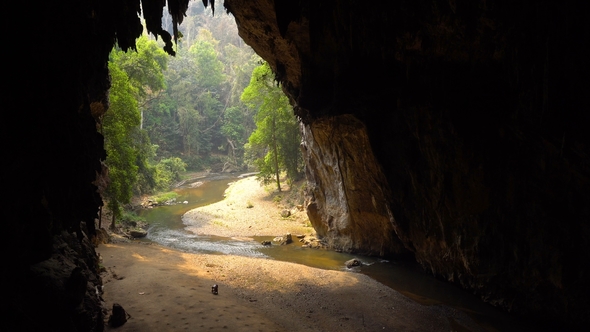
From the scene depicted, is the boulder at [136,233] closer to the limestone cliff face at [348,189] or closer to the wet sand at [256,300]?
the wet sand at [256,300]

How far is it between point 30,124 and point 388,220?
13344 millimetres

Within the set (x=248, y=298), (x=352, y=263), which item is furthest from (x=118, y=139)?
(x=352, y=263)

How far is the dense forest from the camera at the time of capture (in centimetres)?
1722

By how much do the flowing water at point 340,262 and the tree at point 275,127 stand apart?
8.48 m

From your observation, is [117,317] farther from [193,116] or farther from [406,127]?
[193,116]

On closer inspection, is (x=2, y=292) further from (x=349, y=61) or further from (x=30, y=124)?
(x=349, y=61)

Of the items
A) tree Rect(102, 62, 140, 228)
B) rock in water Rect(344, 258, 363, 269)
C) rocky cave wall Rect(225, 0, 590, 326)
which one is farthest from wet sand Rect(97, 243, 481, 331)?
tree Rect(102, 62, 140, 228)

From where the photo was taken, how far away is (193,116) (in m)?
53.4

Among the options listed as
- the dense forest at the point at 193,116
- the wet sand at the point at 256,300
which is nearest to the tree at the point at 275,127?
the dense forest at the point at 193,116

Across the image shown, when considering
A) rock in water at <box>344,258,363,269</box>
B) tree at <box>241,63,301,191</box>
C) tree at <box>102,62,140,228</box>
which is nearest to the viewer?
rock in water at <box>344,258,363,269</box>

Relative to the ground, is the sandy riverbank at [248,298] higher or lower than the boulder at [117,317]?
lower

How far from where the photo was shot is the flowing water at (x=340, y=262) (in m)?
10.9

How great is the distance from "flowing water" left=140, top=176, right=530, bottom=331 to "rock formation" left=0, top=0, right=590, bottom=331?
0.58 meters

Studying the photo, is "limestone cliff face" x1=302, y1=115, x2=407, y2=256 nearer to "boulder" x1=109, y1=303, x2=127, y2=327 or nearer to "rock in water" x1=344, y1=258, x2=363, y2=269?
"rock in water" x1=344, y1=258, x2=363, y2=269
